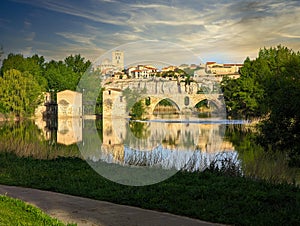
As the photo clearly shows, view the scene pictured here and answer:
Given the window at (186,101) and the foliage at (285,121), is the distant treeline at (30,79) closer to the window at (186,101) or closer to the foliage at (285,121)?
the window at (186,101)

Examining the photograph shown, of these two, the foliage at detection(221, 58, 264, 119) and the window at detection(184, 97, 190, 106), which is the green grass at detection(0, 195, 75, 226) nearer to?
the window at detection(184, 97, 190, 106)

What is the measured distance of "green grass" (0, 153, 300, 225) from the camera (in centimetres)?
565

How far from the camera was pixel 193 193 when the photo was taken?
690 cm

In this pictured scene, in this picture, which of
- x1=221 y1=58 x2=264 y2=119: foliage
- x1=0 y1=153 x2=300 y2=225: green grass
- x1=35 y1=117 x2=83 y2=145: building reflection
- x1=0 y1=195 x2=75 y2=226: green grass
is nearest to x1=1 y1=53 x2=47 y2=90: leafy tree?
x1=35 y1=117 x2=83 y2=145: building reflection

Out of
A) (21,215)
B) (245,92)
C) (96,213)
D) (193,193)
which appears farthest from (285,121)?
(245,92)

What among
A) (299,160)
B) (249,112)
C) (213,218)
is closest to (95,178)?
(213,218)

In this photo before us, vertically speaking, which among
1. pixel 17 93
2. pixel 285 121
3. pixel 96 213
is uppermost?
pixel 17 93

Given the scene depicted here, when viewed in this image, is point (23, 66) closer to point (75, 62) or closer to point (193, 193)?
point (75, 62)

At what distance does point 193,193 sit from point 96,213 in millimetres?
1917

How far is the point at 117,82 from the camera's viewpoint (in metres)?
11.6

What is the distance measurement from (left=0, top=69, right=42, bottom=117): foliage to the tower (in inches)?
1387

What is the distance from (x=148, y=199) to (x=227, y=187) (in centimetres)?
165

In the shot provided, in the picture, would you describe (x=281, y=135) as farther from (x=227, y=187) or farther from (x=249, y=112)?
(x=249, y=112)

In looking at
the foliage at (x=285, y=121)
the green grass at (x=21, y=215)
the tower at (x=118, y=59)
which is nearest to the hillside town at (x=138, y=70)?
the tower at (x=118, y=59)
